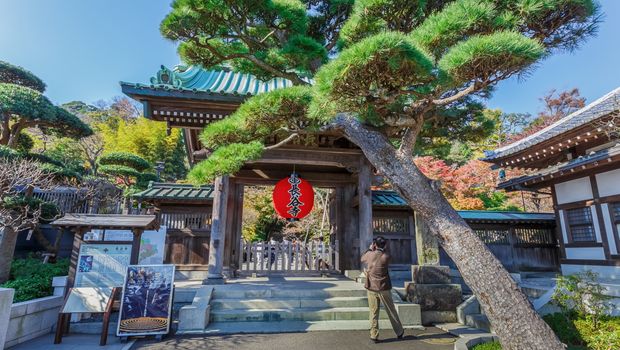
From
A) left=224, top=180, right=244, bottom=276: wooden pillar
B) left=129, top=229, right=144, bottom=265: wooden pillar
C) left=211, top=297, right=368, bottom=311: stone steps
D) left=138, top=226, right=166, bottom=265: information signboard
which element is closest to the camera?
left=129, top=229, right=144, bottom=265: wooden pillar

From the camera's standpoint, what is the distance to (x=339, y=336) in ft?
17.0

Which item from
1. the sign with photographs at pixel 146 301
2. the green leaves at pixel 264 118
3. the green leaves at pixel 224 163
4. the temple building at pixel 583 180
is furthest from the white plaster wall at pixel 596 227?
the sign with photographs at pixel 146 301

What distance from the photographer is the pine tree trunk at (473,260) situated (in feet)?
10.6

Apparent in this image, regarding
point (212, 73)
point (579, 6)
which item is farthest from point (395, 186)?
point (212, 73)

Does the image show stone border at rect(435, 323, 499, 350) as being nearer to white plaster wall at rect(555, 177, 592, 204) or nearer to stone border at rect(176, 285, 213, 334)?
stone border at rect(176, 285, 213, 334)

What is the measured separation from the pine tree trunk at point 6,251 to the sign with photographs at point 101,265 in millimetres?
2669

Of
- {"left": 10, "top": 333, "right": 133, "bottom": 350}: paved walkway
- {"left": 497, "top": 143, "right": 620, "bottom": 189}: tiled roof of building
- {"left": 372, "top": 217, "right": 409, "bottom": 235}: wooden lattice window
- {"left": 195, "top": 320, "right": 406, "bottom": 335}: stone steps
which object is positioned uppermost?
{"left": 497, "top": 143, "right": 620, "bottom": 189}: tiled roof of building

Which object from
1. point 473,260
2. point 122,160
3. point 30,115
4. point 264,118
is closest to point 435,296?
point 473,260

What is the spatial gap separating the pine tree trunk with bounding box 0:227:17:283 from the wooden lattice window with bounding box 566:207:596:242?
1410cm

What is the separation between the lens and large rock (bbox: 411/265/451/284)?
258 inches

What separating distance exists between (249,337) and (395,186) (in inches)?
137

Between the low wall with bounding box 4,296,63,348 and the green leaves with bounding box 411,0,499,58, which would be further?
the low wall with bounding box 4,296,63,348

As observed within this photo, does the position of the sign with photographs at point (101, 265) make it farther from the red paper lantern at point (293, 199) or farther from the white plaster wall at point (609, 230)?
the white plaster wall at point (609, 230)

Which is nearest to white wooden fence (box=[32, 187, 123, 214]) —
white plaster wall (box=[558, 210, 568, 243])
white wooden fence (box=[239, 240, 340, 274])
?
white wooden fence (box=[239, 240, 340, 274])
